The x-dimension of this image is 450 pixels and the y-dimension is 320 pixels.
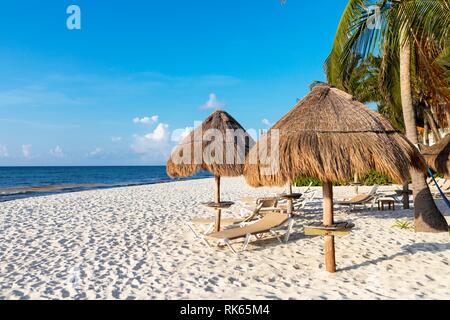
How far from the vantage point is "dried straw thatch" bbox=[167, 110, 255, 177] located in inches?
277

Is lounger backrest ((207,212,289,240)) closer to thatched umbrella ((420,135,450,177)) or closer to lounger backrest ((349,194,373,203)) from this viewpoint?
lounger backrest ((349,194,373,203))

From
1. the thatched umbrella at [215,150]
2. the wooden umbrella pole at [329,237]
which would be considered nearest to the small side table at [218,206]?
the thatched umbrella at [215,150]

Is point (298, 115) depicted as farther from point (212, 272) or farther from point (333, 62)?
point (333, 62)

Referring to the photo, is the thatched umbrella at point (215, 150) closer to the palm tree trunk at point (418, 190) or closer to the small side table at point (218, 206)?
the small side table at point (218, 206)

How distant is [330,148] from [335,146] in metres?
0.07

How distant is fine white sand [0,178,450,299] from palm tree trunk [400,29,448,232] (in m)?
0.29

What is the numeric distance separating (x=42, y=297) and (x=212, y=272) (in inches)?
79.1

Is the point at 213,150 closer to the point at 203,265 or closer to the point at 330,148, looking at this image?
the point at 203,265

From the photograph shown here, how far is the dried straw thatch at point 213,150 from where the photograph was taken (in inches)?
277

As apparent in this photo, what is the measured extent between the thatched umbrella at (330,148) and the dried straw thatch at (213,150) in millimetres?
2021

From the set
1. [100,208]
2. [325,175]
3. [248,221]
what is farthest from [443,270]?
[100,208]

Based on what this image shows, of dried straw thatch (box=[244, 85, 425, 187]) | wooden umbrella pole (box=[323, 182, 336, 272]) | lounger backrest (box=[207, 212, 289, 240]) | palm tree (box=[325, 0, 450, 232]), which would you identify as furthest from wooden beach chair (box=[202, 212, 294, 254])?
palm tree (box=[325, 0, 450, 232])

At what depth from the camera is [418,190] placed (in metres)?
7.12

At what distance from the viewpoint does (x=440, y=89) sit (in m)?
7.13
